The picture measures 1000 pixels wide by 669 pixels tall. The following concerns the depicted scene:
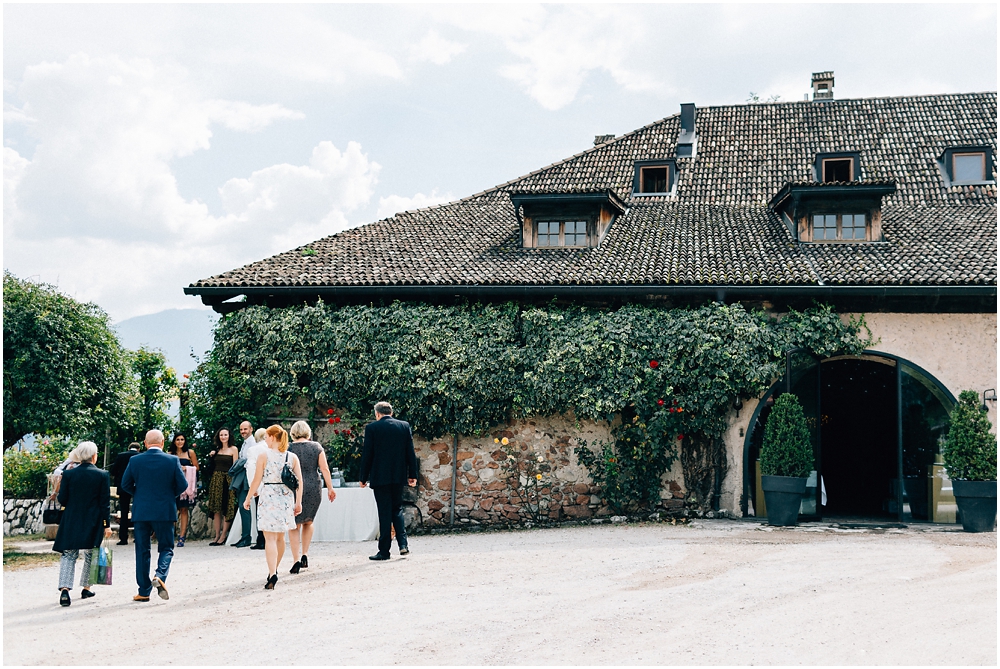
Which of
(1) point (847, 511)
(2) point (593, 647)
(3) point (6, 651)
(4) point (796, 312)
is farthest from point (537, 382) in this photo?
(3) point (6, 651)

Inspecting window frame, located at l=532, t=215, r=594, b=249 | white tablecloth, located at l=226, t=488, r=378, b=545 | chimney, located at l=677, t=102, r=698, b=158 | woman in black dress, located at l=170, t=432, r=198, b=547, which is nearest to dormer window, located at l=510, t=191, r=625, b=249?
window frame, located at l=532, t=215, r=594, b=249

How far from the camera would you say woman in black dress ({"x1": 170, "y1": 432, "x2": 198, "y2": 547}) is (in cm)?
1085

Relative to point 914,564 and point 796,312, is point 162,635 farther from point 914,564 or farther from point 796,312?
point 796,312

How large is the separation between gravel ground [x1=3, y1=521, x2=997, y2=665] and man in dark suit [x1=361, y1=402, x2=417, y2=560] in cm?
47

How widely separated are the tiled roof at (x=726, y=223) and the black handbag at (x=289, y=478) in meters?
5.71

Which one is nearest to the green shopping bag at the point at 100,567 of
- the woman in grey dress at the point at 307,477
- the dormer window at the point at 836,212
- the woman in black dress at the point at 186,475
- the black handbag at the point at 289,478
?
the black handbag at the point at 289,478

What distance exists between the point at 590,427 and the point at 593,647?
724cm

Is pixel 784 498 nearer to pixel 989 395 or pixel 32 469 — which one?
pixel 989 395

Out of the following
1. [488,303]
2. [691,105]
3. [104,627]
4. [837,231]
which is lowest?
[104,627]

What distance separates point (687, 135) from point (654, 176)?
2208mm

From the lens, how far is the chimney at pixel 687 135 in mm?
18375

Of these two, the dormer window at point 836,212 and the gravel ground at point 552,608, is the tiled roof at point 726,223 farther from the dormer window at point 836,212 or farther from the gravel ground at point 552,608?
the gravel ground at point 552,608

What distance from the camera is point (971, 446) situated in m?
11.0

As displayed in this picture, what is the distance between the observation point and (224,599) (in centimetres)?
715
